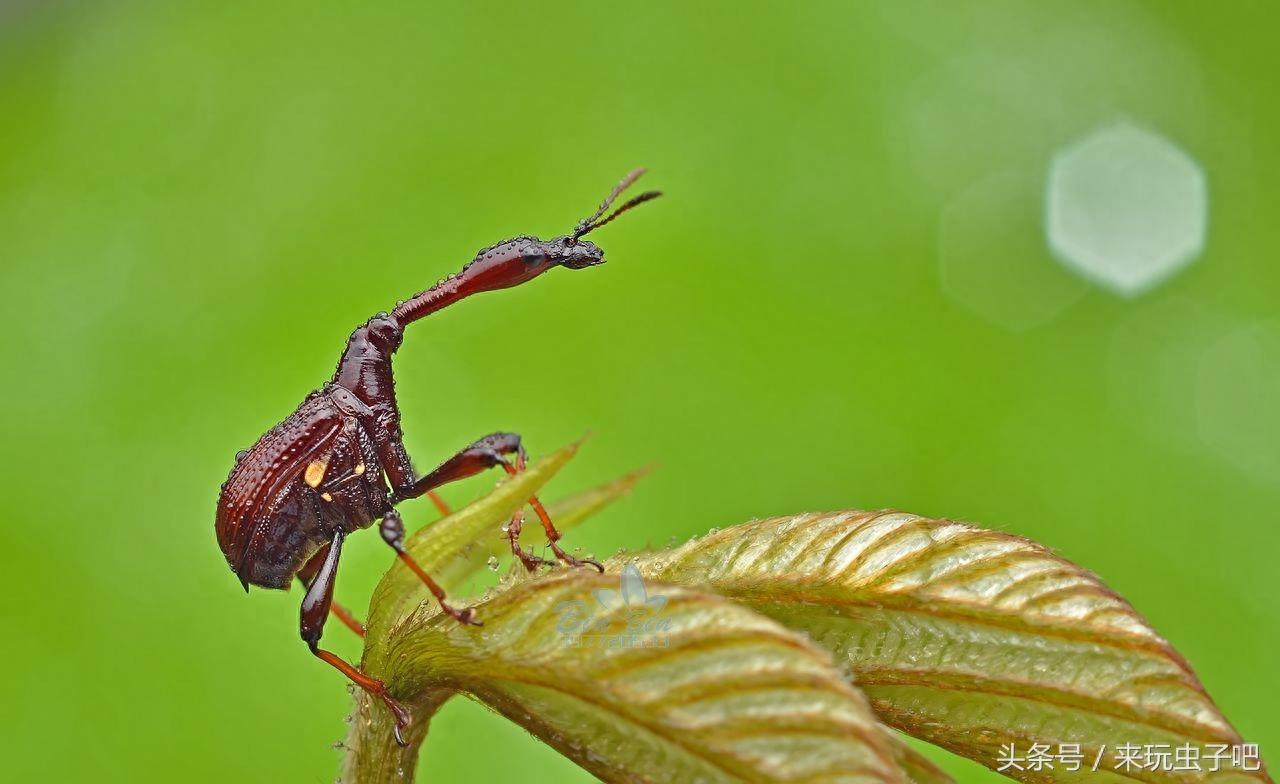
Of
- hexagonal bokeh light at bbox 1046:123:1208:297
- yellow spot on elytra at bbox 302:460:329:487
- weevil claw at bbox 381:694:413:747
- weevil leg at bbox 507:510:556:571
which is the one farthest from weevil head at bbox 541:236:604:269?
hexagonal bokeh light at bbox 1046:123:1208:297

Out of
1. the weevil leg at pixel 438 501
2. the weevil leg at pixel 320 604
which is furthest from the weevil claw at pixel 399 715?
the weevil leg at pixel 438 501

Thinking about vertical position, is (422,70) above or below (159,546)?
above

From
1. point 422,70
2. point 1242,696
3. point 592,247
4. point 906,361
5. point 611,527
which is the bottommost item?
point 1242,696

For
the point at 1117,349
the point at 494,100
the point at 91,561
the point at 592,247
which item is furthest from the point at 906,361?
the point at 91,561

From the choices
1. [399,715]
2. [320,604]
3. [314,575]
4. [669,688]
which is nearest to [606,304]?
[314,575]

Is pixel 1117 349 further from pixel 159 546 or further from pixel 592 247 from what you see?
pixel 159 546

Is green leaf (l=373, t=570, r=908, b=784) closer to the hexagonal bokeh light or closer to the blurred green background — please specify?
the blurred green background

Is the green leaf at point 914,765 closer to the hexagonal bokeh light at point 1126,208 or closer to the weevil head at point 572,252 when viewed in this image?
the weevil head at point 572,252
